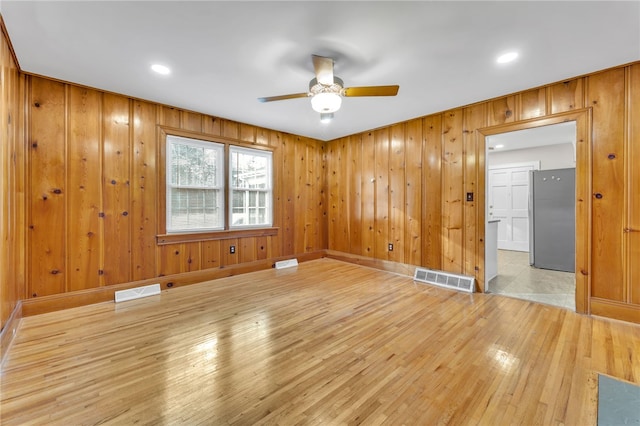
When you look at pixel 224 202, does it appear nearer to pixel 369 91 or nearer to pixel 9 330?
pixel 9 330

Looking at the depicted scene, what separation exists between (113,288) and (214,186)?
1.91m

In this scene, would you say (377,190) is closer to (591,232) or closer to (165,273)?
(591,232)

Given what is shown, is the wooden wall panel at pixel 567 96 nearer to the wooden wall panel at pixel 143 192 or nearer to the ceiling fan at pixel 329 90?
the ceiling fan at pixel 329 90

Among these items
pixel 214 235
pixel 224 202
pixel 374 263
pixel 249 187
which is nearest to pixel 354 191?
pixel 374 263

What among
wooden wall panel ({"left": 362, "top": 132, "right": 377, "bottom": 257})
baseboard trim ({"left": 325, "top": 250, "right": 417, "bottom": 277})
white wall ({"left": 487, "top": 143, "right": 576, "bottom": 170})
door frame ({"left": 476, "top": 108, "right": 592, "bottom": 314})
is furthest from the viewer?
white wall ({"left": 487, "top": 143, "right": 576, "bottom": 170})

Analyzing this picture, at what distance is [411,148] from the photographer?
14.7ft

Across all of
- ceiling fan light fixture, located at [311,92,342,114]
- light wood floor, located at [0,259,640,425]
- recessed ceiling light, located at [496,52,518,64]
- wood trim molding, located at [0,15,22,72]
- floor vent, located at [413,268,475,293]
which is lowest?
light wood floor, located at [0,259,640,425]

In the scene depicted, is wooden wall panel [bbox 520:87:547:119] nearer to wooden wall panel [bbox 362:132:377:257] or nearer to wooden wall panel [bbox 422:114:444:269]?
wooden wall panel [bbox 422:114:444:269]

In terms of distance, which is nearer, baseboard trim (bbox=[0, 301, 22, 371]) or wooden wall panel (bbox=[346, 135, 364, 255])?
baseboard trim (bbox=[0, 301, 22, 371])

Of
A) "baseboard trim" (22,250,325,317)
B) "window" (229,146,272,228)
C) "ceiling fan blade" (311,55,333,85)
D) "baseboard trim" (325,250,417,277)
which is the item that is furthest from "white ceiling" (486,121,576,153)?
"baseboard trim" (22,250,325,317)

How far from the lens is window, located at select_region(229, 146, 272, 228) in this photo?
4570 millimetres

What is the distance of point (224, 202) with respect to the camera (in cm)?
441

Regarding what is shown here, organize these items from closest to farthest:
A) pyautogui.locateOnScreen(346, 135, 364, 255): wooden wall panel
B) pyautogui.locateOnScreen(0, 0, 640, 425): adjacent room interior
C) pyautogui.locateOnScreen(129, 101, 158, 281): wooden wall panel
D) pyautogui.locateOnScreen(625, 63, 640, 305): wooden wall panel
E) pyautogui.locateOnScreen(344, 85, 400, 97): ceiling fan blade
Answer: pyautogui.locateOnScreen(0, 0, 640, 425): adjacent room interior, pyautogui.locateOnScreen(344, 85, 400, 97): ceiling fan blade, pyautogui.locateOnScreen(625, 63, 640, 305): wooden wall panel, pyautogui.locateOnScreen(129, 101, 158, 281): wooden wall panel, pyautogui.locateOnScreen(346, 135, 364, 255): wooden wall panel

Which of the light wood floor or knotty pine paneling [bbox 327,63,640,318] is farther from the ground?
knotty pine paneling [bbox 327,63,640,318]
